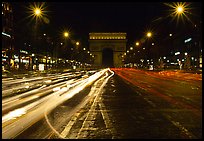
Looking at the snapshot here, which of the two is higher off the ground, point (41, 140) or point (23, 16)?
point (23, 16)

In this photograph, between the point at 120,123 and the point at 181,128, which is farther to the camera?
the point at 120,123

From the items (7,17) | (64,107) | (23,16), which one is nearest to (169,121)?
(64,107)

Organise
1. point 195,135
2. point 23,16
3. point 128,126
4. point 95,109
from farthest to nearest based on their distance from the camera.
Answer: point 23,16
point 95,109
point 128,126
point 195,135

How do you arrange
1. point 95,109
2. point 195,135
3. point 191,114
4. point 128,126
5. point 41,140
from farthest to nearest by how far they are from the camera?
point 95,109, point 191,114, point 128,126, point 195,135, point 41,140

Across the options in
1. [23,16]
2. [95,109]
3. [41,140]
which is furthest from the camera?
[23,16]

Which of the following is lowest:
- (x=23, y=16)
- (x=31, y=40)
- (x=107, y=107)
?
(x=107, y=107)

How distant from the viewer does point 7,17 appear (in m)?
96.4

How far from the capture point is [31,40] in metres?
67.5

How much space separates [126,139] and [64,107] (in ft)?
20.2

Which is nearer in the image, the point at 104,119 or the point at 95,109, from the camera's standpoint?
the point at 104,119

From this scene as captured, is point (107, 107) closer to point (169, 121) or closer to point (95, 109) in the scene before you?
point (95, 109)

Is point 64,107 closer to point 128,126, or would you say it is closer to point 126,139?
point 128,126

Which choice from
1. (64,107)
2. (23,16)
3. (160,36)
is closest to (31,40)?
(23,16)

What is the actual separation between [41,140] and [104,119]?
318 centimetres
